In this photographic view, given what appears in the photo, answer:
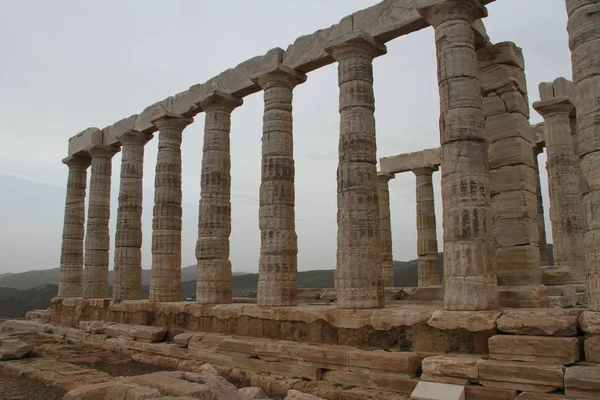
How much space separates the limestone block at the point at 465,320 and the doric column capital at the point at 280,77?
8.04 metres

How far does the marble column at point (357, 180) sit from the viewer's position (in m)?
12.1

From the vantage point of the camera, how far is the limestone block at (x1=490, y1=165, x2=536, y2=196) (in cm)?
1205

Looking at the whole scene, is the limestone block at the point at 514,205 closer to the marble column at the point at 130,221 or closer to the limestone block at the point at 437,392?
the limestone block at the point at 437,392

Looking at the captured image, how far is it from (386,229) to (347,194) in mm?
11795

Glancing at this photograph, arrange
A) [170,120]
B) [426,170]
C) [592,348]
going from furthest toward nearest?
[426,170]
[170,120]
[592,348]

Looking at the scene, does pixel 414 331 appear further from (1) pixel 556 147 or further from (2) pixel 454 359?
(1) pixel 556 147

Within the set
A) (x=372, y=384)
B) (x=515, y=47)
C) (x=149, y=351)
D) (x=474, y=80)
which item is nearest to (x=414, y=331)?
(x=372, y=384)

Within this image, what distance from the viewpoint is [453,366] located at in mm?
9031

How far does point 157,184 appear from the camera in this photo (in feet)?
60.5

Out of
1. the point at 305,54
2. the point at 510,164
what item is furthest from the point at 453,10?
the point at 305,54

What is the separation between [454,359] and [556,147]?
11.0 meters

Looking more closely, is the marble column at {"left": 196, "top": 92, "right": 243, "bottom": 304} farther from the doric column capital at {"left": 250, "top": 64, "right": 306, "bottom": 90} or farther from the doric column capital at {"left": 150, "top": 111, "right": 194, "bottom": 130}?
the doric column capital at {"left": 250, "top": 64, "right": 306, "bottom": 90}

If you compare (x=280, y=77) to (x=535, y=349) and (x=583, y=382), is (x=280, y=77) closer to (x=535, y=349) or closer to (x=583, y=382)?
(x=535, y=349)

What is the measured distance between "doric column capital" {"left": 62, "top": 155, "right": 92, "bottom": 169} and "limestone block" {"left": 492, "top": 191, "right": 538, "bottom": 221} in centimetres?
1839
